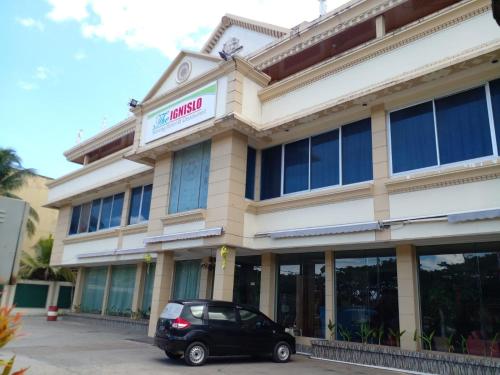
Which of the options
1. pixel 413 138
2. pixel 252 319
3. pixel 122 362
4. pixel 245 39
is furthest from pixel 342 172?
pixel 245 39

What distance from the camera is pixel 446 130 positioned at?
11.1m

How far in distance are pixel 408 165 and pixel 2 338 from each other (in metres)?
10.7

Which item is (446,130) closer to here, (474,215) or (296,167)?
(474,215)

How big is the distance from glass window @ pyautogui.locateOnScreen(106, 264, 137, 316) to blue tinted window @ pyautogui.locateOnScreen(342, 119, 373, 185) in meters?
12.6

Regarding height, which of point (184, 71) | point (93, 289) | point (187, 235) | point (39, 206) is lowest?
point (93, 289)

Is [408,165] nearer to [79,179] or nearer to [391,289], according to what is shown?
[391,289]

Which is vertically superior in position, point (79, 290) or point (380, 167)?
point (380, 167)

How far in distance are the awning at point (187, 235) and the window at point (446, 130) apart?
5.49 metres

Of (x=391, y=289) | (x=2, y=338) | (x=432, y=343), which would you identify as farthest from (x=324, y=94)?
(x=2, y=338)

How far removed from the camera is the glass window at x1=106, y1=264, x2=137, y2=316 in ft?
69.1

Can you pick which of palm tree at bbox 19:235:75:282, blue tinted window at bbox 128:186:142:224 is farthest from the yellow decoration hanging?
palm tree at bbox 19:235:75:282

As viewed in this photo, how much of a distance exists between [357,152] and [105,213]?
14801mm

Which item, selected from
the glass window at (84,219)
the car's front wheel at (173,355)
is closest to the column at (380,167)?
the car's front wheel at (173,355)

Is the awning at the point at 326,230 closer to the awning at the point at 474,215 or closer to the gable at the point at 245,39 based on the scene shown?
the awning at the point at 474,215
